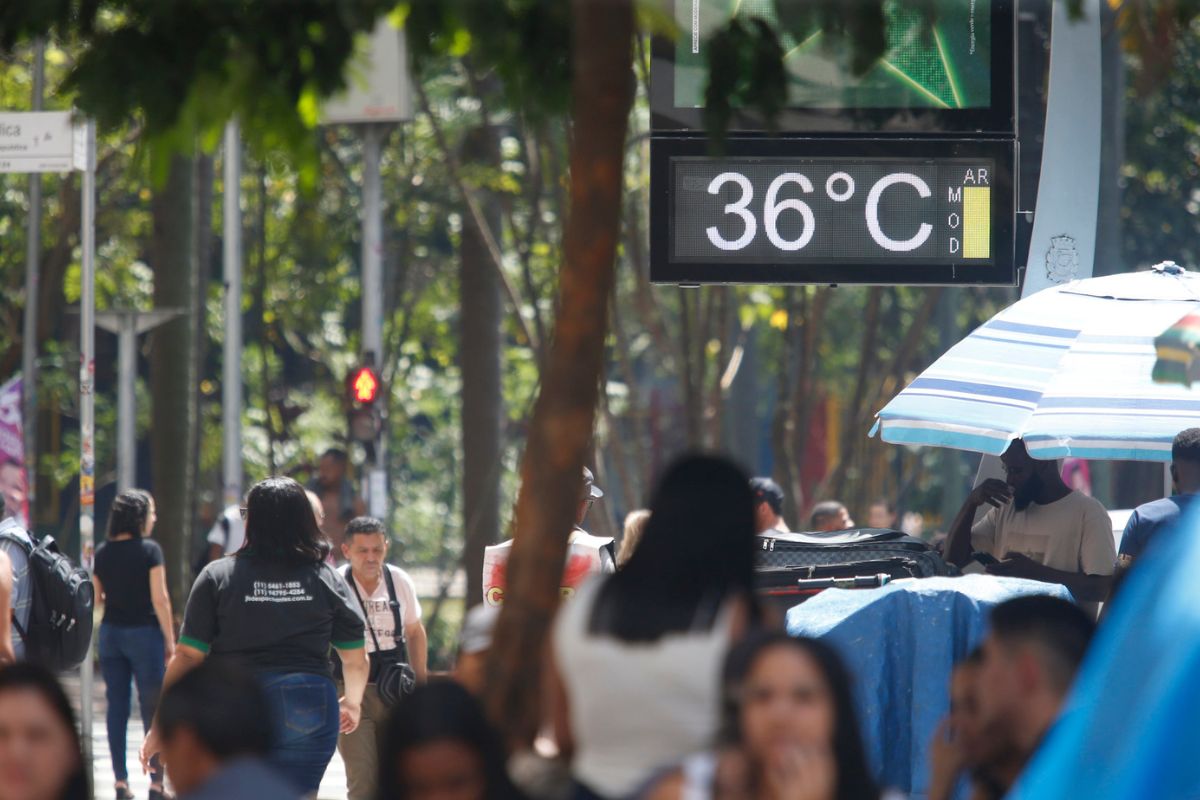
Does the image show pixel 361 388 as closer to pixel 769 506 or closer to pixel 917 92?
pixel 769 506

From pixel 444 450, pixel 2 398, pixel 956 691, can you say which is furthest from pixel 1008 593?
pixel 444 450

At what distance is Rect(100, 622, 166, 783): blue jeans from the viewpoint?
11.1 meters

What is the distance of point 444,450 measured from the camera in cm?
3428

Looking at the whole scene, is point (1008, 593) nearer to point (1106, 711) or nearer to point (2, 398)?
point (1106, 711)

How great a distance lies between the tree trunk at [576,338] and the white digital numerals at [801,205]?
16.5 feet

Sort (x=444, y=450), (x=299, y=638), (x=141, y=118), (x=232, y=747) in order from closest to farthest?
(x=232, y=747) < (x=141, y=118) < (x=299, y=638) < (x=444, y=450)

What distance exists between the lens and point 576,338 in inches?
152

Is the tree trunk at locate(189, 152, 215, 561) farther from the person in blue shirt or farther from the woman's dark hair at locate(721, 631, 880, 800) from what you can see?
the woman's dark hair at locate(721, 631, 880, 800)

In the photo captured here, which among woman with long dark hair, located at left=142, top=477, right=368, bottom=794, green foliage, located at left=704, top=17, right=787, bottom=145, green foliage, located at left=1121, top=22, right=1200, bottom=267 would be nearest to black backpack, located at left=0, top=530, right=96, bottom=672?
woman with long dark hair, located at left=142, top=477, right=368, bottom=794

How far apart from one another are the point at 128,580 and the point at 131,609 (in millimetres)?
180

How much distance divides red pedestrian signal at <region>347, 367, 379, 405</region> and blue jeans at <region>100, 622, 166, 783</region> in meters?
5.33

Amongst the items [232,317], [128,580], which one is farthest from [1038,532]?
[232,317]

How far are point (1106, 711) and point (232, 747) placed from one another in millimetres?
1723

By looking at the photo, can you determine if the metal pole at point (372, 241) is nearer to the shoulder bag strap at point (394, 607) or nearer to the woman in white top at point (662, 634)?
the shoulder bag strap at point (394, 607)
